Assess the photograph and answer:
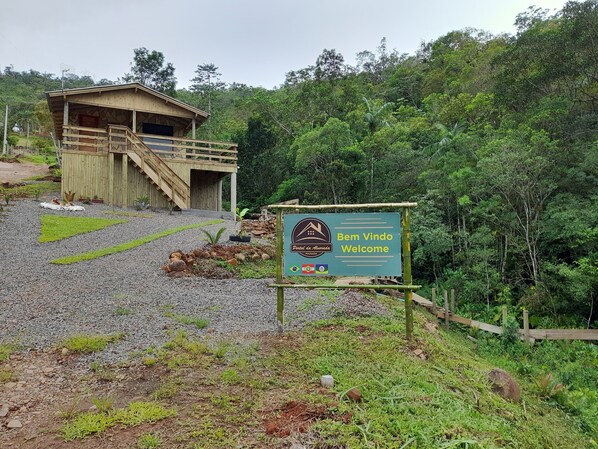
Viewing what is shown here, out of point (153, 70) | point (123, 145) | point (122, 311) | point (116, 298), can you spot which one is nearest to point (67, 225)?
point (123, 145)

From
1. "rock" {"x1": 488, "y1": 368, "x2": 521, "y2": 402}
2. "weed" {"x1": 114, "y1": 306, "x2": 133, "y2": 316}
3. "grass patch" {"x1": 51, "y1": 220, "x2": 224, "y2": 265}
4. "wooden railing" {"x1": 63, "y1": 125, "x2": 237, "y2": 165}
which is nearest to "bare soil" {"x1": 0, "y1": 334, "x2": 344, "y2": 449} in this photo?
"weed" {"x1": 114, "y1": 306, "x2": 133, "y2": 316}

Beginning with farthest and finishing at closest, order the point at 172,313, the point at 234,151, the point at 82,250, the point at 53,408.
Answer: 1. the point at 234,151
2. the point at 82,250
3. the point at 172,313
4. the point at 53,408

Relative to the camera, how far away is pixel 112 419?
2869 millimetres

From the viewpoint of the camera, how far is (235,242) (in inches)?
449

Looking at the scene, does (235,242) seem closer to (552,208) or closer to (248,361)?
(248,361)

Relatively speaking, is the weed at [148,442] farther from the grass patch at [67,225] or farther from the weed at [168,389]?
the grass patch at [67,225]

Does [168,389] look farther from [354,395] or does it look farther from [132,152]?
[132,152]

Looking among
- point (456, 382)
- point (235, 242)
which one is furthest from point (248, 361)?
point (235, 242)

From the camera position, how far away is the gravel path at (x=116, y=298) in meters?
4.93

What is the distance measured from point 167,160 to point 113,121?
496cm

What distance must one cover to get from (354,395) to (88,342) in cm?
315

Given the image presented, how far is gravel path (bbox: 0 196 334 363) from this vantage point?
4930 millimetres

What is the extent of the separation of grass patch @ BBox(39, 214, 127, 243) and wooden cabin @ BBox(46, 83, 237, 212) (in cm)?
362

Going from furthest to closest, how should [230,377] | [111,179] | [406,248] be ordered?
[111,179], [406,248], [230,377]
